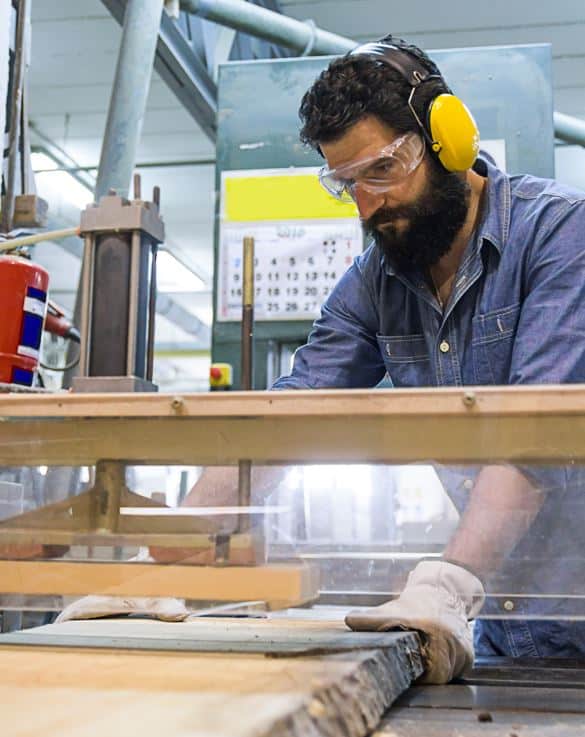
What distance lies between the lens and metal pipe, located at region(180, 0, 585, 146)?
261cm

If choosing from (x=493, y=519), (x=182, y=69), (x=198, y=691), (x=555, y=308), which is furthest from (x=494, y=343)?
(x=182, y=69)

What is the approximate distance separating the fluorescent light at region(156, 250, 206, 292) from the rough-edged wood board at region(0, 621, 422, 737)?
5775 millimetres

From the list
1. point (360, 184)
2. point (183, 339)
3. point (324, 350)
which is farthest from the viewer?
point (183, 339)

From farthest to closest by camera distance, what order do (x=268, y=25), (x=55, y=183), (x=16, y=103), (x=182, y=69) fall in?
1. (x=55, y=183)
2. (x=182, y=69)
3. (x=268, y=25)
4. (x=16, y=103)

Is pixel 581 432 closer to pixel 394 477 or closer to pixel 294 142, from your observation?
pixel 394 477

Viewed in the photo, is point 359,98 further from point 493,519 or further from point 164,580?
point 164,580

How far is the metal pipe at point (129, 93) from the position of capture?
219cm

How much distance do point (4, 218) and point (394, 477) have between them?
863 mm

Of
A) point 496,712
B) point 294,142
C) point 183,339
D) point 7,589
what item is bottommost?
point 496,712

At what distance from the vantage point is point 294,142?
230 centimetres

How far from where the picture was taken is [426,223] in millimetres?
1330

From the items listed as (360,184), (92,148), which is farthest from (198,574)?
(92,148)

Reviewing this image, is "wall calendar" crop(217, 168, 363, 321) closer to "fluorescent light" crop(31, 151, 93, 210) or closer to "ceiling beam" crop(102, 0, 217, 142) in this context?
"ceiling beam" crop(102, 0, 217, 142)

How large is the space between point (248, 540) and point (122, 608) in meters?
0.37
